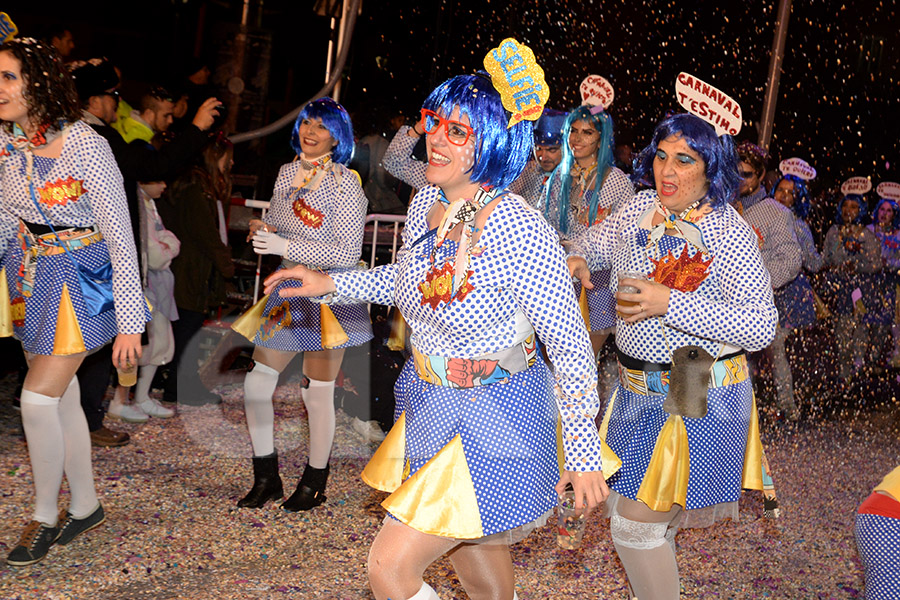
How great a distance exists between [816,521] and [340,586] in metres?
2.60

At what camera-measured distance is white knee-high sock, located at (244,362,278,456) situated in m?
3.95

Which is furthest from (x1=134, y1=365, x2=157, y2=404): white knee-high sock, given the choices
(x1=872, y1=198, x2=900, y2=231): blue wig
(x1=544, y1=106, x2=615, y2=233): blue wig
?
(x1=872, y1=198, x2=900, y2=231): blue wig

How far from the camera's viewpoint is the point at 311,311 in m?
3.93

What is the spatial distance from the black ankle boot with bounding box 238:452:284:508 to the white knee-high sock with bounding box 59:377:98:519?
29.0 inches

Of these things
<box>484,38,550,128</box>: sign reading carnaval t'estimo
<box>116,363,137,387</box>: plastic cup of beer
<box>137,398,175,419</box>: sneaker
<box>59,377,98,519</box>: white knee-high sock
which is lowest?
<box>137,398,175,419</box>: sneaker

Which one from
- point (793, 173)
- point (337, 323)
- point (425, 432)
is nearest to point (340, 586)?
point (337, 323)

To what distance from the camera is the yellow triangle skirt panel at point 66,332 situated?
316 centimetres

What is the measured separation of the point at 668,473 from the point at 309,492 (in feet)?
6.53

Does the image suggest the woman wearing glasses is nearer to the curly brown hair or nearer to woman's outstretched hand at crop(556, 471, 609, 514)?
woman's outstretched hand at crop(556, 471, 609, 514)

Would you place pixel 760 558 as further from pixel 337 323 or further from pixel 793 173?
pixel 793 173

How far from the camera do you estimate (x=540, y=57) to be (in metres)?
9.90

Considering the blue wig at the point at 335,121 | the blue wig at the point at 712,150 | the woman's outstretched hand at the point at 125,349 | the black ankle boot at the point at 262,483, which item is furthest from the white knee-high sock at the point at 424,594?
the blue wig at the point at 335,121

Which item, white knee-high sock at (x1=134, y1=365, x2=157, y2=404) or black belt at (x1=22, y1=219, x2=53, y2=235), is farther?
white knee-high sock at (x1=134, y1=365, x2=157, y2=404)

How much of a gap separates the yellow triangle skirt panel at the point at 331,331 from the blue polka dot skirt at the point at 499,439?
5.46ft
